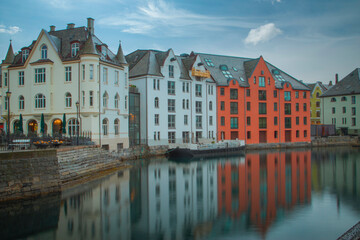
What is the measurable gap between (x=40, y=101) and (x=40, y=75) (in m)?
2.91

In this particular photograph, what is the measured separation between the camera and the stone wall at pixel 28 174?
65.2ft

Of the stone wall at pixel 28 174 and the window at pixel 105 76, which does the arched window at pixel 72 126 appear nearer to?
the window at pixel 105 76

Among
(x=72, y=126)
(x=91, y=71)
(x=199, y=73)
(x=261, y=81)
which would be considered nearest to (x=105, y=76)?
(x=91, y=71)

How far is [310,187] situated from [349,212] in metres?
7.70

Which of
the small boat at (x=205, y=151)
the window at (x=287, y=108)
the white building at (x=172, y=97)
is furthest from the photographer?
the window at (x=287, y=108)

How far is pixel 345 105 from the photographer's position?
7938cm

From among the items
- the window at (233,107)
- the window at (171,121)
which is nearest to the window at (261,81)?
the window at (233,107)

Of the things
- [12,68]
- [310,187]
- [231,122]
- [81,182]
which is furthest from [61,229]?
[231,122]

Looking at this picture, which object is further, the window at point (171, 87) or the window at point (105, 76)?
the window at point (171, 87)

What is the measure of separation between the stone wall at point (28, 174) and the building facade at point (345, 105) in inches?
2770

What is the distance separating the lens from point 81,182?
26.4m

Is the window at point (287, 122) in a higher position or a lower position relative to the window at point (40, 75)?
lower

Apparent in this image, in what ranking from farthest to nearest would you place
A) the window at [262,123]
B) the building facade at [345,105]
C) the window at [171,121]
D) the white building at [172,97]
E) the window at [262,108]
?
the building facade at [345,105] < the window at [262,108] < the window at [262,123] < the window at [171,121] < the white building at [172,97]

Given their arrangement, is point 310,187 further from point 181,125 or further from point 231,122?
point 231,122
